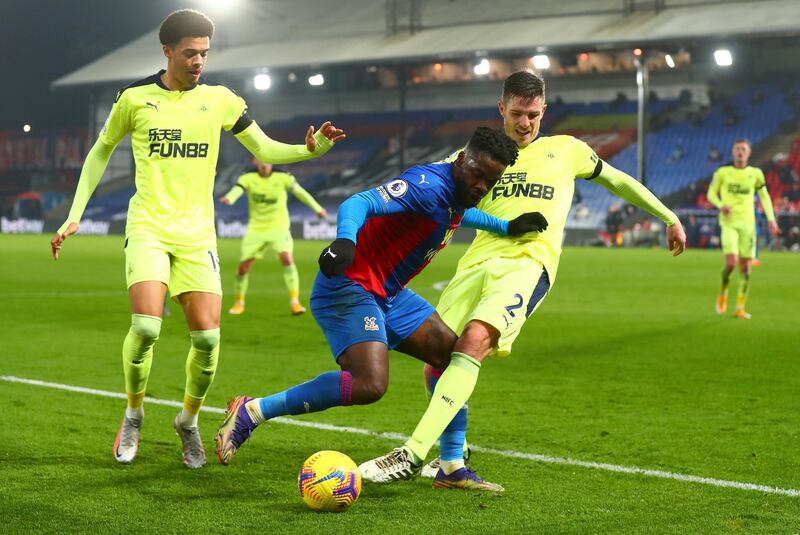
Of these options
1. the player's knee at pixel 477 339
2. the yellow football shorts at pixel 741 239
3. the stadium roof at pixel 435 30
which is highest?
the stadium roof at pixel 435 30

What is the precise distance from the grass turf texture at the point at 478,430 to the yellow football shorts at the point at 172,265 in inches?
34.4

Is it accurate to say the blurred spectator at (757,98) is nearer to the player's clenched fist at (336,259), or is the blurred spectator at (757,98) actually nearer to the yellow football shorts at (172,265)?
the yellow football shorts at (172,265)

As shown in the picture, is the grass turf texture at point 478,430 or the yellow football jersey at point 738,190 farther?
the yellow football jersey at point 738,190

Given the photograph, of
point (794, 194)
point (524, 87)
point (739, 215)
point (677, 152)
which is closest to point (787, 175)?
point (794, 194)

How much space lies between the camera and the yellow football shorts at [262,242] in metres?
14.6

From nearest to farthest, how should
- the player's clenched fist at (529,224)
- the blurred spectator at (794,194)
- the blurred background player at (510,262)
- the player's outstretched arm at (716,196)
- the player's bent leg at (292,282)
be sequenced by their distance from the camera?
1. the blurred background player at (510,262)
2. the player's clenched fist at (529,224)
3. the player's bent leg at (292,282)
4. the player's outstretched arm at (716,196)
5. the blurred spectator at (794,194)

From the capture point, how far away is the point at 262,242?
48.2 ft

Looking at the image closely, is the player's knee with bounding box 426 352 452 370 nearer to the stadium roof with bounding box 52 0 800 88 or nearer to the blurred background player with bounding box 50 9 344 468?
the blurred background player with bounding box 50 9 344 468

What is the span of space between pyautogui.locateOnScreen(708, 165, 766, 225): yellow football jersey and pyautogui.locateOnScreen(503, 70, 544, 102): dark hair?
31.4 ft

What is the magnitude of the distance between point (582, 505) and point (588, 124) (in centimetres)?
A: 4076


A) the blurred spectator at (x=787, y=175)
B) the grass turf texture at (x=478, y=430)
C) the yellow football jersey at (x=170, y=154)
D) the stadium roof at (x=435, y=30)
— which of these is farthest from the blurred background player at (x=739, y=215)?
the blurred spectator at (x=787, y=175)

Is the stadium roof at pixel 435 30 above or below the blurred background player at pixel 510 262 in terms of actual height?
above

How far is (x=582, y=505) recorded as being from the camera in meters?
4.80

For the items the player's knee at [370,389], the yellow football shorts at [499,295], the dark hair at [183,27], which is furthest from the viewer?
the dark hair at [183,27]
